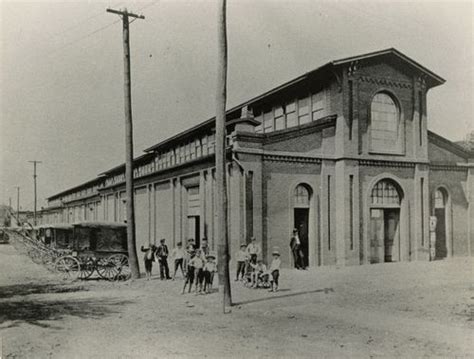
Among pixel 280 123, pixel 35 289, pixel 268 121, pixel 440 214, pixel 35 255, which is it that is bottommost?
pixel 35 289

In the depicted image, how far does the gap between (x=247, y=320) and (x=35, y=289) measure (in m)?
8.34

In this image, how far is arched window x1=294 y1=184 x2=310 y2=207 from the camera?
2110 centimetres

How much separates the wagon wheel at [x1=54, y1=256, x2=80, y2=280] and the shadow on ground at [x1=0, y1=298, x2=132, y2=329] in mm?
4810

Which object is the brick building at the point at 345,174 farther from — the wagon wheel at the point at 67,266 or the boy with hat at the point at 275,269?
the wagon wheel at the point at 67,266

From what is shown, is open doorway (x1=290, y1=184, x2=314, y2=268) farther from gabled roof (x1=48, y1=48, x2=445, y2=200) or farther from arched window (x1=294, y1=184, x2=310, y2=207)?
gabled roof (x1=48, y1=48, x2=445, y2=200)

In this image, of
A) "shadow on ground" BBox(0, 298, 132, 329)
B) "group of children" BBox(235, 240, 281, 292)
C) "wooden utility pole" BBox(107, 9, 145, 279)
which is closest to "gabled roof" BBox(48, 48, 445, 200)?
"wooden utility pole" BBox(107, 9, 145, 279)

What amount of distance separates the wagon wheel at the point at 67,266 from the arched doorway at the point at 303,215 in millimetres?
9063

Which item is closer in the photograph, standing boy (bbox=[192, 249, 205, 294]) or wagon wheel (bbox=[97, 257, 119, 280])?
standing boy (bbox=[192, 249, 205, 294])

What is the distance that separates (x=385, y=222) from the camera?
75.0 ft

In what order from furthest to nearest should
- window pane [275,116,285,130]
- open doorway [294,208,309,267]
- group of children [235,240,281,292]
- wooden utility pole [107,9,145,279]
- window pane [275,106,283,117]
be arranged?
window pane [275,106,283,117]
window pane [275,116,285,130]
open doorway [294,208,309,267]
wooden utility pole [107,9,145,279]
group of children [235,240,281,292]

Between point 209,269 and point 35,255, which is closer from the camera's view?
point 209,269

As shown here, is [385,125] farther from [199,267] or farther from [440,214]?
[199,267]

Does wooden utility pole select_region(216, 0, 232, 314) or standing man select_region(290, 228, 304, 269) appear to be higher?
wooden utility pole select_region(216, 0, 232, 314)

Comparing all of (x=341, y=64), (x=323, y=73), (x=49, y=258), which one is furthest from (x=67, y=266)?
(x=341, y=64)
